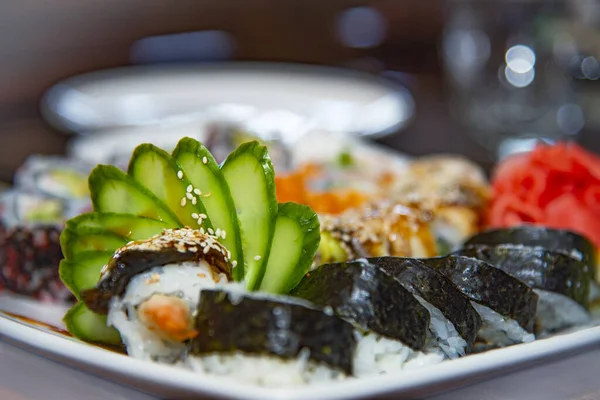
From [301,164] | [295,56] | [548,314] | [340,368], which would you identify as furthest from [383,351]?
[295,56]

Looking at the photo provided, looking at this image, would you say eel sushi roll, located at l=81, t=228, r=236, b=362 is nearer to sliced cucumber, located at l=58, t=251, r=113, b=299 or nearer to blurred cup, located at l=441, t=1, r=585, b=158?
sliced cucumber, located at l=58, t=251, r=113, b=299

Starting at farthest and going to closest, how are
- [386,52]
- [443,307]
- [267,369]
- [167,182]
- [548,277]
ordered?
1. [386,52]
2. [548,277]
3. [167,182]
4. [443,307]
5. [267,369]

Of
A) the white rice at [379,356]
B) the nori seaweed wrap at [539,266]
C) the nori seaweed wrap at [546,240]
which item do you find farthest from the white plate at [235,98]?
the white rice at [379,356]

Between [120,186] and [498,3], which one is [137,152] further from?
[498,3]

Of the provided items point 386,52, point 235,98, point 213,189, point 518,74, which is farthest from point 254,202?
point 386,52

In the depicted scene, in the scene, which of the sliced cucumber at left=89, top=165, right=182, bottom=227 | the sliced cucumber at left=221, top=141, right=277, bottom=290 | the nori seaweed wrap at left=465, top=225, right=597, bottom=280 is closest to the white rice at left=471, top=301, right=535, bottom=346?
the nori seaweed wrap at left=465, top=225, right=597, bottom=280

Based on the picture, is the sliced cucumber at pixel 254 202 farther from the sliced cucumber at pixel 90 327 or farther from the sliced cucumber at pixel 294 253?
the sliced cucumber at pixel 90 327

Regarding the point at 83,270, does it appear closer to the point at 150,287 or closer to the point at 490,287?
the point at 150,287
